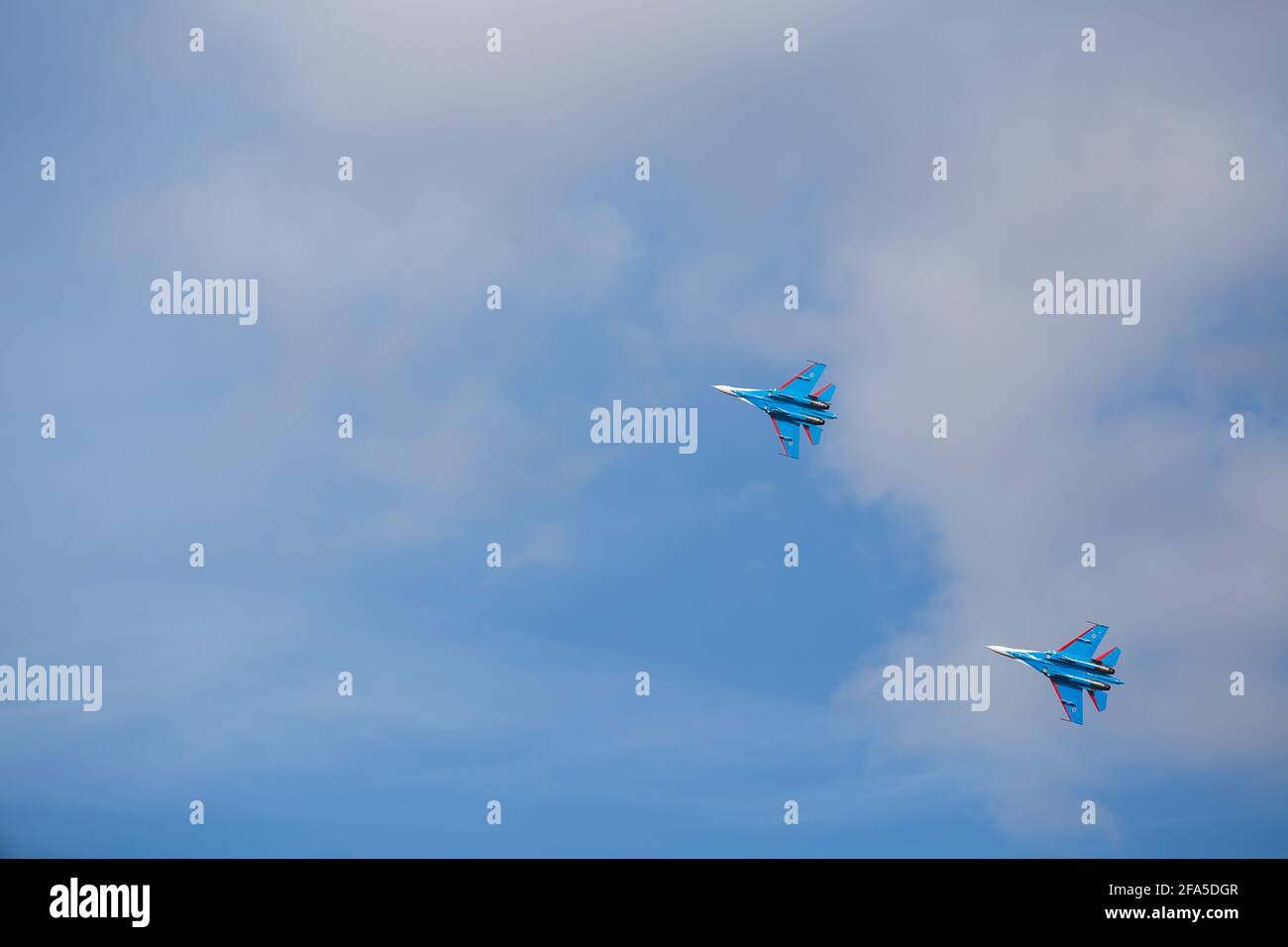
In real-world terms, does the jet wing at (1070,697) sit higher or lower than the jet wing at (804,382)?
lower

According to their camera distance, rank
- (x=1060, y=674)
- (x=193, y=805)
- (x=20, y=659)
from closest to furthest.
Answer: (x=193, y=805)
(x=20, y=659)
(x=1060, y=674)

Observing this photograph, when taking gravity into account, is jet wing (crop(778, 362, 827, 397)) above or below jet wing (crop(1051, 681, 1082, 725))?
above

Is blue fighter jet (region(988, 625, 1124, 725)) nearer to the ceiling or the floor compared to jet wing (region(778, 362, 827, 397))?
nearer to the floor

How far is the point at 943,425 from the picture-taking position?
409 feet

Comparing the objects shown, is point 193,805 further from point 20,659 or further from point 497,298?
point 497,298

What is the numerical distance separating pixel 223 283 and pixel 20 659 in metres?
35.6

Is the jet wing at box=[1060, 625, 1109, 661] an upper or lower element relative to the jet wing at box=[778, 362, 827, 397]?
lower

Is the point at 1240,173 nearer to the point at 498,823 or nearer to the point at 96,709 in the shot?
the point at 498,823

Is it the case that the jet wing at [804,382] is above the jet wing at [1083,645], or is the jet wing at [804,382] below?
above

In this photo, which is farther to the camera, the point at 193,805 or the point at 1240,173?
the point at 1240,173
